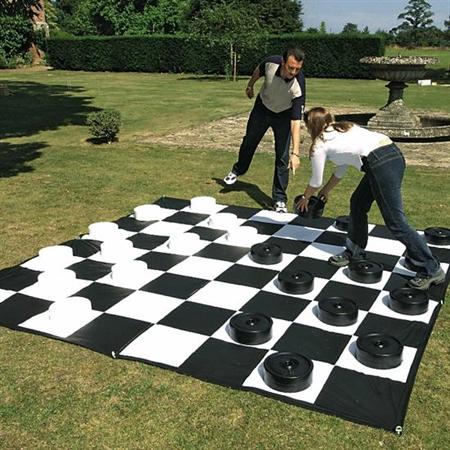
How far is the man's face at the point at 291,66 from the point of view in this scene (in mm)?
4406

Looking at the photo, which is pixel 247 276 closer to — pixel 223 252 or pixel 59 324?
pixel 223 252

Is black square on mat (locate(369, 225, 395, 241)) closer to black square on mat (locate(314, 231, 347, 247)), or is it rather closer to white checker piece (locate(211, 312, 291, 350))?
black square on mat (locate(314, 231, 347, 247))

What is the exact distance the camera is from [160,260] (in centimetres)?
428

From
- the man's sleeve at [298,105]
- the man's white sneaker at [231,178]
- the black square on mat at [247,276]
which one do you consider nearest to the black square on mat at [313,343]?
the black square on mat at [247,276]

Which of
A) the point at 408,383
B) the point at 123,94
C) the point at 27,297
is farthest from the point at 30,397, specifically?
the point at 123,94

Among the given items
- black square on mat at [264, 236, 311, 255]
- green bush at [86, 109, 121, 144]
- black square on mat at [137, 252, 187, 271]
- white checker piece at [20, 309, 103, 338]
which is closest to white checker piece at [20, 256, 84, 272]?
black square on mat at [137, 252, 187, 271]

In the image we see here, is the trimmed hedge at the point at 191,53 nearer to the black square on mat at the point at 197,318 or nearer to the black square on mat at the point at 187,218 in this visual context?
the black square on mat at the point at 187,218

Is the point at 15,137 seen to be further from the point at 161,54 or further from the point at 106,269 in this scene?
the point at 161,54

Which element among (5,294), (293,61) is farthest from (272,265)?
(5,294)

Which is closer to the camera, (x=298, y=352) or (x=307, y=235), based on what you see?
(x=298, y=352)

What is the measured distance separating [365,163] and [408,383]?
4.85 ft

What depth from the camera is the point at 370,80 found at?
79.3ft

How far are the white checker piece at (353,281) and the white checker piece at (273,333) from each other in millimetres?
766

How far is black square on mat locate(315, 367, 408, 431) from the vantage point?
8.23ft
